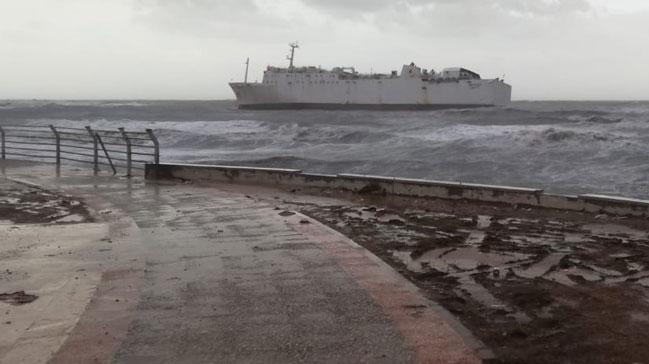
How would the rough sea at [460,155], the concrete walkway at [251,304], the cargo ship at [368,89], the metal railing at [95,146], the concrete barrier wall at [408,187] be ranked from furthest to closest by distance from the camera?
the cargo ship at [368,89] < the rough sea at [460,155] < the metal railing at [95,146] < the concrete barrier wall at [408,187] < the concrete walkway at [251,304]

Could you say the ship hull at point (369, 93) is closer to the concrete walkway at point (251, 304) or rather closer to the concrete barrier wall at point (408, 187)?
the concrete barrier wall at point (408, 187)

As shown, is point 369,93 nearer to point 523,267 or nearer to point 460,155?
point 460,155

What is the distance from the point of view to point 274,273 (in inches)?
217

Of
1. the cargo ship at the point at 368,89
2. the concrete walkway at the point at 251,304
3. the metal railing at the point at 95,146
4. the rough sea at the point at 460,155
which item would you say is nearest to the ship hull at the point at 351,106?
the cargo ship at the point at 368,89

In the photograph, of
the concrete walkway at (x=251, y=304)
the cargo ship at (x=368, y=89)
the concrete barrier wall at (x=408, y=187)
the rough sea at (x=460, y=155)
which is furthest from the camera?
the cargo ship at (x=368, y=89)

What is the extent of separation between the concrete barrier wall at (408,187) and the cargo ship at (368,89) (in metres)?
67.6

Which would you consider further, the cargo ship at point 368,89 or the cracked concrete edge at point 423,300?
the cargo ship at point 368,89

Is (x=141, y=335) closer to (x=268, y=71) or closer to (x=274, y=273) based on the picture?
(x=274, y=273)

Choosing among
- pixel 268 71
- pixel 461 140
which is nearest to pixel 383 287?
pixel 461 140

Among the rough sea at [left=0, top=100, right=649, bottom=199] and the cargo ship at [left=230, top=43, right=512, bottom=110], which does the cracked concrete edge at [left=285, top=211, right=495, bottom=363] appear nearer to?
the rough sea at [left=0, top=100, right=649, bottom=199]

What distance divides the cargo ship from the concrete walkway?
238ft

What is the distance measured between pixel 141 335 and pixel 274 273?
167 cm

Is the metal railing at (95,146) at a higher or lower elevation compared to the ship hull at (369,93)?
lower

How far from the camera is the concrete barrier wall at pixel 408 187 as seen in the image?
351 inches
